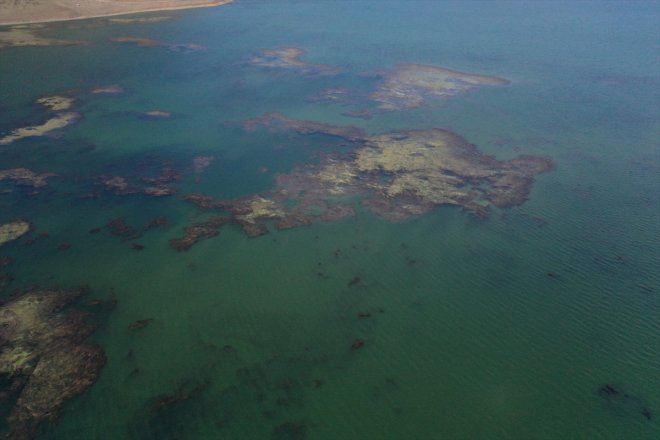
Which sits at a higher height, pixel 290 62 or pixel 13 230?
pixel 290 62

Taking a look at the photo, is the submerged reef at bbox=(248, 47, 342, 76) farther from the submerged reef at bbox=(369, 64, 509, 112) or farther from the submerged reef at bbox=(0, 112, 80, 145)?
the submerged reef at bbox=(0, 112, 80, 145)

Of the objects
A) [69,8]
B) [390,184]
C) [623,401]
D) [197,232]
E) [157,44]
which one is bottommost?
[623,401]

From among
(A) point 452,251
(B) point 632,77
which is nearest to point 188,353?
(A) point 452,251

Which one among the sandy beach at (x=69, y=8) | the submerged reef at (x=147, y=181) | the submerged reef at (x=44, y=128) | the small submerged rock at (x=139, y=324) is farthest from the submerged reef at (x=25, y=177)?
the sandy beach at (x=69, y=8)

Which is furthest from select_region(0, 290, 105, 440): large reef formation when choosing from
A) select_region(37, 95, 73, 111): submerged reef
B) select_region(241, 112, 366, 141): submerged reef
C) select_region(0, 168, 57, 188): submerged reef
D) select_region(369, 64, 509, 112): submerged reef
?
select_region(369, 64, 509, 112): submerged reef

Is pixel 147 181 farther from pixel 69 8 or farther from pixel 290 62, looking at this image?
pixel 69 8

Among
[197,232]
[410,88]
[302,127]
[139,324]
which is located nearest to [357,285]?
[197,232]
